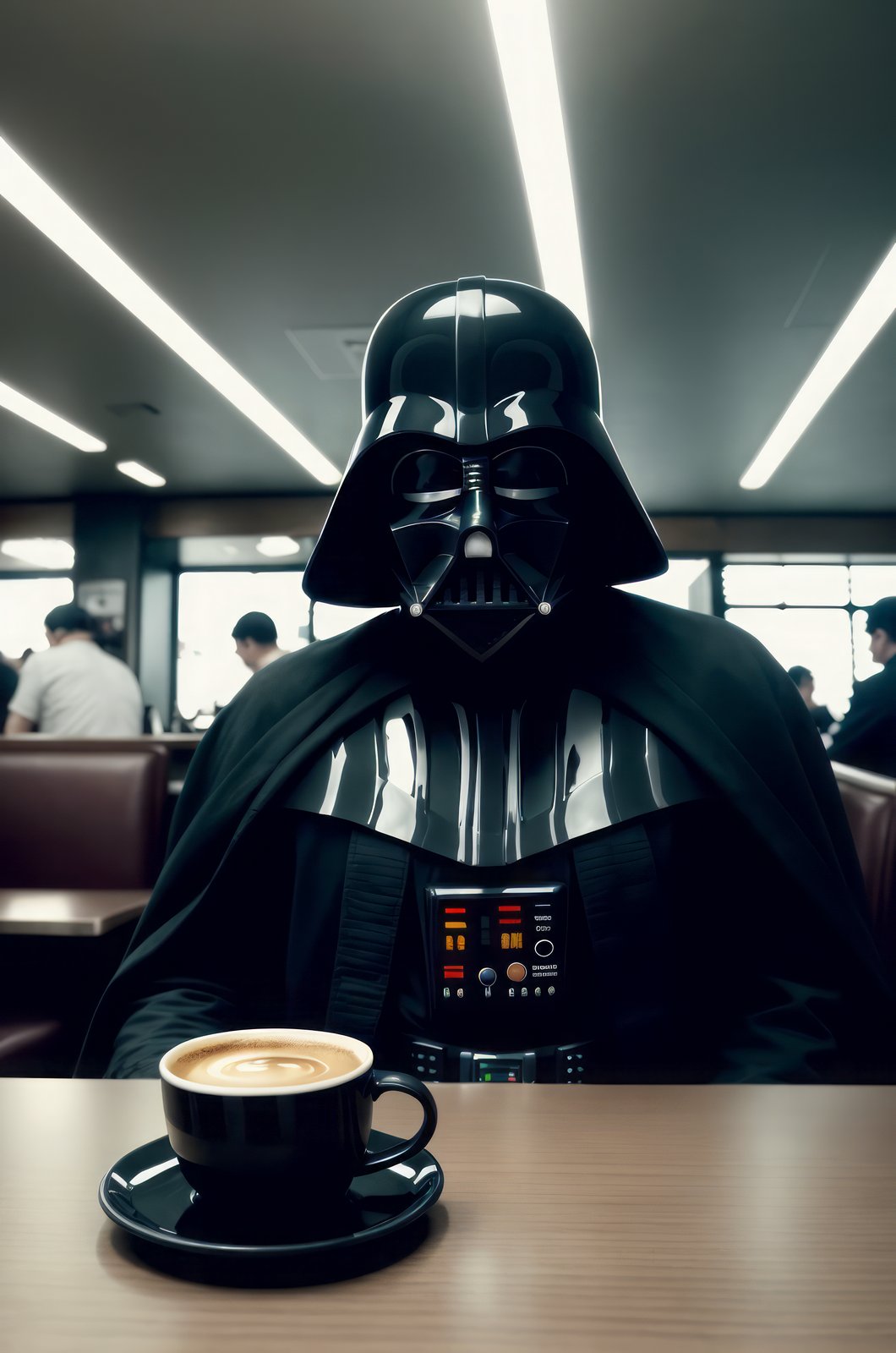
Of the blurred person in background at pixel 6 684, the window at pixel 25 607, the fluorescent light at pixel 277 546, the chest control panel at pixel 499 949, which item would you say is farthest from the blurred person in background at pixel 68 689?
the window at pixel 25 607

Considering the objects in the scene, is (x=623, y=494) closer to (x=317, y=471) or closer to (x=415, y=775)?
(x=415, y=775)

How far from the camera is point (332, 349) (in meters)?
5.38

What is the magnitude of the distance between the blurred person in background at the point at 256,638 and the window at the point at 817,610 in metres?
5.64

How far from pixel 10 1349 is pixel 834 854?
100 centimetres

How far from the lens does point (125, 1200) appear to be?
460 mm

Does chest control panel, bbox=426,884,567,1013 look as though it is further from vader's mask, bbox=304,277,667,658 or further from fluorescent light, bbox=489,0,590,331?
fluorescent light, bbox=489,0,590,331

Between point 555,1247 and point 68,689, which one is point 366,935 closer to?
point 555,1247

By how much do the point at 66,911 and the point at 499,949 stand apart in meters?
1.38

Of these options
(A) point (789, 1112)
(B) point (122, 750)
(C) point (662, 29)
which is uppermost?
(C) point (662, 29)

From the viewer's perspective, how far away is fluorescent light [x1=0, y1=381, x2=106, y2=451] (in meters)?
6.18

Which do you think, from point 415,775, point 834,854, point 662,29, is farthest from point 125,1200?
point 662,29

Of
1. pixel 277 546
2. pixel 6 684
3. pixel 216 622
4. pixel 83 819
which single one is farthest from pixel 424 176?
pixel 216 622

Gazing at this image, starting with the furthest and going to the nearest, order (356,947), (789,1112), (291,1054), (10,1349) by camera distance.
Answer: (356,947) → (789,1112) → (291,1054) → (10,1349)

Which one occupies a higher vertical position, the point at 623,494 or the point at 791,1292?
the point at 623,494
